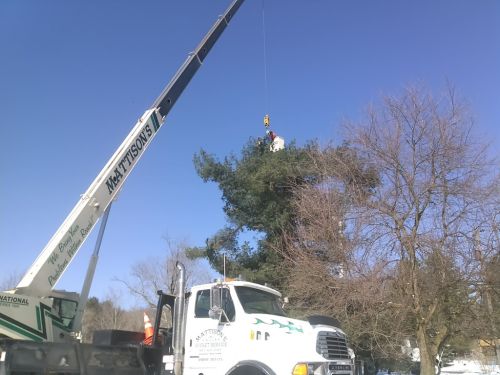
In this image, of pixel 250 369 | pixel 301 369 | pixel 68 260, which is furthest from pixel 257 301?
pixel 68 260

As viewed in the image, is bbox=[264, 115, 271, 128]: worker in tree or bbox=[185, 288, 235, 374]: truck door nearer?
bbox=[185, 288, 235, 374]: truck door

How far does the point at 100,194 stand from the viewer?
1140 centimetres

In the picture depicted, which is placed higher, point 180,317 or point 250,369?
point 180,317

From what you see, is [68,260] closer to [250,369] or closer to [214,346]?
[214,346]

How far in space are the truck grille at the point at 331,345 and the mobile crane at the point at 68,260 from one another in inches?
198

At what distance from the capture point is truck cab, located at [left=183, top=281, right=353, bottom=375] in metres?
8.59

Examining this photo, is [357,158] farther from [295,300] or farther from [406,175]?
[295,300]

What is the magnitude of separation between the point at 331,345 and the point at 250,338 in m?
1.44

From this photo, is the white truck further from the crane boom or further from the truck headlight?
the crane boom

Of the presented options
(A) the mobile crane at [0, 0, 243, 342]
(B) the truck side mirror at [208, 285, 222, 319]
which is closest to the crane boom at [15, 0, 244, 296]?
(A) the mobile crane at [0, 0, 243, 342]

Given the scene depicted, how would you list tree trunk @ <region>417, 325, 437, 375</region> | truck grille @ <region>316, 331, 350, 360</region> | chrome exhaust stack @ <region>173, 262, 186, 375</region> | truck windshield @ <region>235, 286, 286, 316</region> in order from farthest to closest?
tree trunk @ <region>417, 325, 437, 375</region>
chrome exhaust stack @ <region>173, 262, 186, 375</region>
truck windshield @ <region>235, 286, 286, 316</region>
truck grille @ <region>316, 331, 350, 360</region>

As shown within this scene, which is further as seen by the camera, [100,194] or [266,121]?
[266,121]

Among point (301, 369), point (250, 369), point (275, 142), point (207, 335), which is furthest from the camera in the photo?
point (275, 142)

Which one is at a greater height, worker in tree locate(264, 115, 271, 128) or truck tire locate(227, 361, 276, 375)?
→ worker in tree locate(264, 115, 271, 128)
